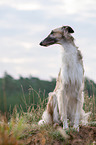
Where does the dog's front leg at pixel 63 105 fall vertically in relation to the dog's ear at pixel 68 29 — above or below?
below

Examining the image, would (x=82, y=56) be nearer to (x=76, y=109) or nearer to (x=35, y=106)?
(x=76, y=109)

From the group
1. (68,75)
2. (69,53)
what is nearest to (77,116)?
(68,75)

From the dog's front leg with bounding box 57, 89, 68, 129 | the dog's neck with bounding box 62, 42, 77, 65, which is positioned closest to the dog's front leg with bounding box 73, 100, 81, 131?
the dog's front leg with bounding box 57, 89, 68, 129

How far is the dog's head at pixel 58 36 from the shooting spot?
6172 millimetres

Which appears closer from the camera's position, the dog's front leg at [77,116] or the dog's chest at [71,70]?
the dog's chest at [71,70]

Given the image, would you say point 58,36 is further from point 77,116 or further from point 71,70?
point 77,116

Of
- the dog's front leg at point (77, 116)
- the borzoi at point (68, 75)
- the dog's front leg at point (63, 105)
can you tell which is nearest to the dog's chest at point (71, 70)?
the borzoi at point (68, 75)

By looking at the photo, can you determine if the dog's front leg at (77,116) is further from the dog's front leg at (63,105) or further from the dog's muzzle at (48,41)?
the dog's muzzle at (48,41)

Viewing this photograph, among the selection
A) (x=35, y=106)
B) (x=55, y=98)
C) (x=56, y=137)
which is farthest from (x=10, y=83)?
(x=56, y=137)

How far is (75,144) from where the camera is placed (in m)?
5.47

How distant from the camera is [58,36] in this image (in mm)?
6215

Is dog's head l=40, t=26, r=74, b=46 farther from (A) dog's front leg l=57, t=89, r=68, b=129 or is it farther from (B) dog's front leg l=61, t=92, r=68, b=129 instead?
(B) dog's front leg l=61, t=92, r=68, b=129

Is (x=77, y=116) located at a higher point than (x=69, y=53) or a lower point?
lower

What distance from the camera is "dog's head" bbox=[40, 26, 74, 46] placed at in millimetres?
6172
